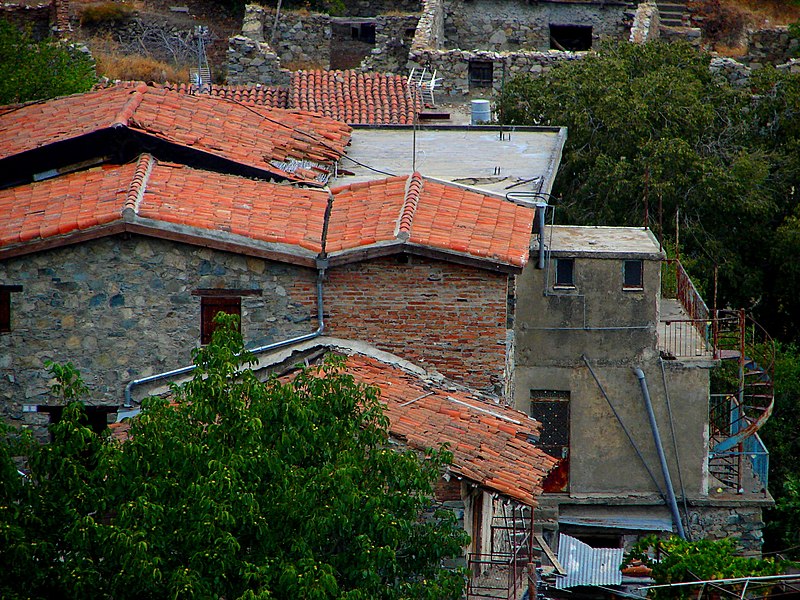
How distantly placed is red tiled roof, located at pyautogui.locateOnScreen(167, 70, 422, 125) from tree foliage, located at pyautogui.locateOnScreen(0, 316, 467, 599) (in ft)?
59.1

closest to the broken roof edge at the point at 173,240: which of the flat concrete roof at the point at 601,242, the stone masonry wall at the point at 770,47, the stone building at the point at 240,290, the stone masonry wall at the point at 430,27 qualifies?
the stone building at the point at 240,290

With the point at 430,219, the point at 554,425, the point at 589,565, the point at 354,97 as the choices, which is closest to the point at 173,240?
the point at 430,219

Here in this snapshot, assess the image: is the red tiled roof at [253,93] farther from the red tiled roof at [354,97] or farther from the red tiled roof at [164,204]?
the red tiled roof at [164,204]

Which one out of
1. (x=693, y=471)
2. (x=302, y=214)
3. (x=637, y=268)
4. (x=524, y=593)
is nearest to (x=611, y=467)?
(x=693, y=471)

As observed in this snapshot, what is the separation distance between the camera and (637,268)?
24.6m

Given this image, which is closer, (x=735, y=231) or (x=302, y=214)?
(x=302, y=214)

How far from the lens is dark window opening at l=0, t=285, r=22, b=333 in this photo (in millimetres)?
20453

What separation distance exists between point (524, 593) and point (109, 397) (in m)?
6.14

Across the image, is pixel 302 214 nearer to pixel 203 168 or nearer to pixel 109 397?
pixel 203 168

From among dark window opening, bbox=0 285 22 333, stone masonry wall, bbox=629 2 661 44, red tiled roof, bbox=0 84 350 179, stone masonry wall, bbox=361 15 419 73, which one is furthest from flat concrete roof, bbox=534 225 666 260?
stone masonry wall, bbox=361 15 419 73

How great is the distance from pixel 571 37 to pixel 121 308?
28.9 metres

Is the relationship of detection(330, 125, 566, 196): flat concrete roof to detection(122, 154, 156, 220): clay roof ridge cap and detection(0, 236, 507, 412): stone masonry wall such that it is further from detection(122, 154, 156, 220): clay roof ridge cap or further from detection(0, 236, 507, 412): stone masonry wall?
detection(122, 154, 156, 220): clay roof ridge cap

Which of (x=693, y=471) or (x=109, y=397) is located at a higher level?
(x=109, y=397)

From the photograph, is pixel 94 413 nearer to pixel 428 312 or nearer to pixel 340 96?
pixel 428 312
